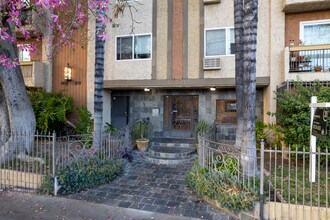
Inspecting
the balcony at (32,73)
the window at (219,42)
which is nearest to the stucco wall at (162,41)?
the window at (219,42)

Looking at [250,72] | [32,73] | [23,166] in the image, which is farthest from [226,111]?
[32,73]

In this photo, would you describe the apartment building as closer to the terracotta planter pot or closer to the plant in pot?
the plant in pot

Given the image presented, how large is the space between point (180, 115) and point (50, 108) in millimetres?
6453

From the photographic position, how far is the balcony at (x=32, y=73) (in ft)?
37.2

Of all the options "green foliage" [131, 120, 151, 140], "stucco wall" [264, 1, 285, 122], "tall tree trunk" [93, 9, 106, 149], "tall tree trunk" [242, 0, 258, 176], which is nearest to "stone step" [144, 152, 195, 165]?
"green foliage" [131, 120, 151, 140]

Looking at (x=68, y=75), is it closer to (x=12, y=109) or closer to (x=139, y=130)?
(x=12, y=109)

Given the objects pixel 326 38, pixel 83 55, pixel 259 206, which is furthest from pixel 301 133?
pixel 83 55

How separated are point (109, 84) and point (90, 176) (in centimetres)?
586

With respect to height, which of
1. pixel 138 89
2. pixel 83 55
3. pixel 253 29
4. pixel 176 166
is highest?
pixel 83 55

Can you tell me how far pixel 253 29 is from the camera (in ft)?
18.0

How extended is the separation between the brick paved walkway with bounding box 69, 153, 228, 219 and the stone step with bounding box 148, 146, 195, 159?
3.30 ft

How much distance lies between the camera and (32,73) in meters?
11.4

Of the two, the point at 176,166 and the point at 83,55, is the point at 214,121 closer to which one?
the point at 176,166

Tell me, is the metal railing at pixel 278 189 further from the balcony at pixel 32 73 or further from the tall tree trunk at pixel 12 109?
the balcony at pixel 32 73
